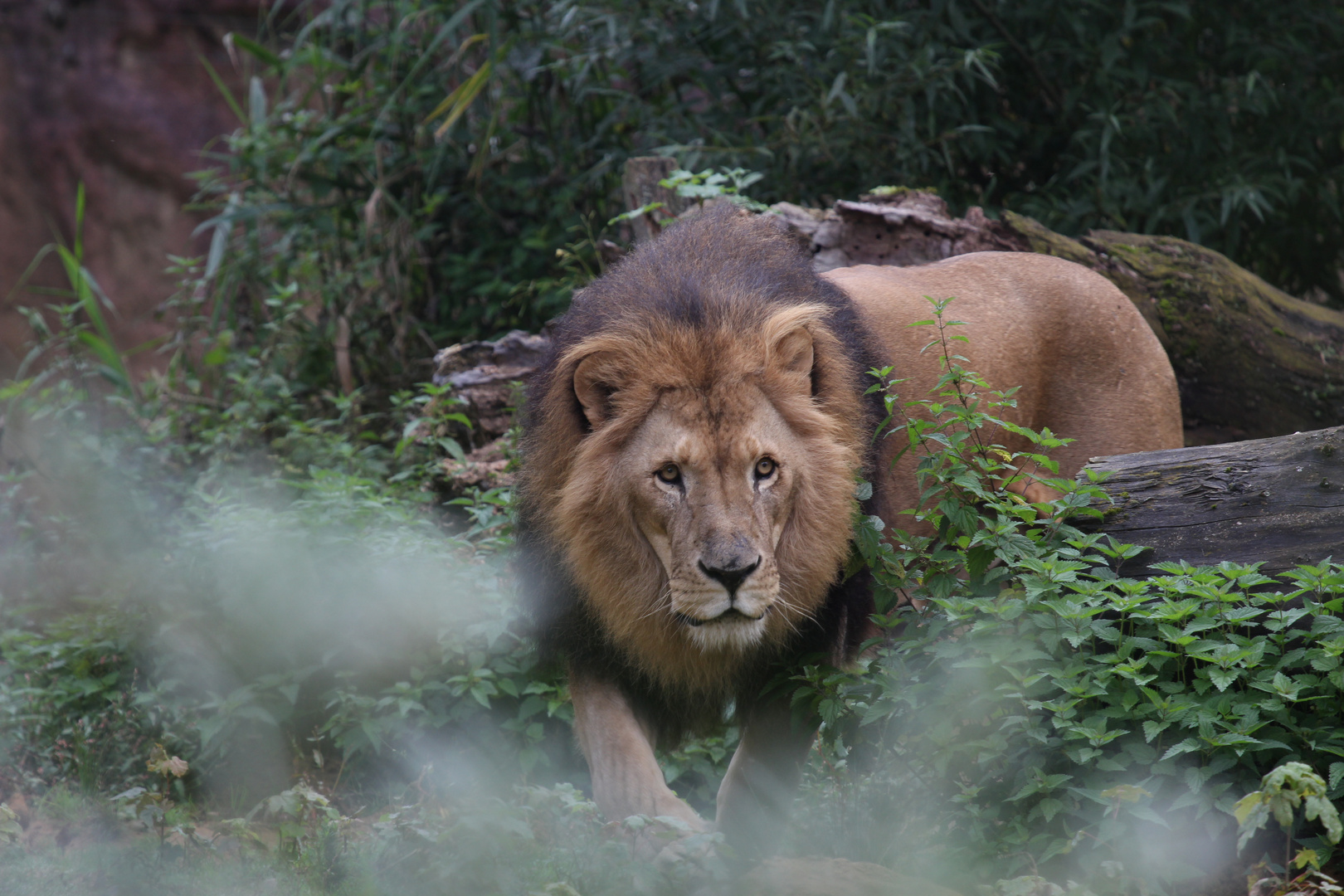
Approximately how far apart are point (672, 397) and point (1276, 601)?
1445 millimetres

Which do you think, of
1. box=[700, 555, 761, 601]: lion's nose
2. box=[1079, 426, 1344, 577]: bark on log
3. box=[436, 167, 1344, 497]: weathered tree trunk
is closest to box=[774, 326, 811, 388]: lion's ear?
box=[700, 555, 761, 601]: lion's nose

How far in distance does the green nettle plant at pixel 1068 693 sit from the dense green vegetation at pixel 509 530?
0.04 ft

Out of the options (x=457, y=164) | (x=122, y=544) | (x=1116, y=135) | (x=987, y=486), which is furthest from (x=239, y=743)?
(x=1116, y=135)

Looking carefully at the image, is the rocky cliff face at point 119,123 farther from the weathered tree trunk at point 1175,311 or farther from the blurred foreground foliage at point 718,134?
the weathered tree trunk at point 1175,311

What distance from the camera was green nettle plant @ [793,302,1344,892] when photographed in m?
2.42

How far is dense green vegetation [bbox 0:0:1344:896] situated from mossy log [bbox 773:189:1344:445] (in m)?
1.03

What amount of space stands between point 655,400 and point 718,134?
355cm

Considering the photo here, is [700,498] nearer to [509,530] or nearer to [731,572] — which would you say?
[731,572]

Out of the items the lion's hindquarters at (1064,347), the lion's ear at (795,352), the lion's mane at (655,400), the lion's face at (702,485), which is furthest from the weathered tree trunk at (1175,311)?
the lion's ear at (795,352)

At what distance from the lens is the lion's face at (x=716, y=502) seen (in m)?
2.54

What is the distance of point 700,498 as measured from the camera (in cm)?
259

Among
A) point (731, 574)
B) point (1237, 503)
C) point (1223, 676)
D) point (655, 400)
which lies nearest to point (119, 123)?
point (655, 400)

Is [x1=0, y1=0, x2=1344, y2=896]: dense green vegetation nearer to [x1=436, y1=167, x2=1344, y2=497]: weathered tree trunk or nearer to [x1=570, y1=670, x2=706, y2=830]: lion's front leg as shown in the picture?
[x1=570, y1=670, x2=706, y2=830]: lion's front leg

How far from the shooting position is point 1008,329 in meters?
3.80
